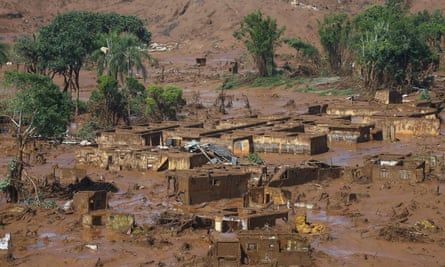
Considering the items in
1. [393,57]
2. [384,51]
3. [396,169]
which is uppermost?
[384,51]

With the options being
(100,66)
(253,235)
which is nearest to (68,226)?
(253,235)

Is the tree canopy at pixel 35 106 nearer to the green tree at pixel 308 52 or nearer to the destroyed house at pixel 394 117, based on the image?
the destroyed house at pixel 394 117

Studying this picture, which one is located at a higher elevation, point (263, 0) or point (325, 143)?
point (263, 0)

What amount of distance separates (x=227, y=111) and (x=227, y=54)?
3509 cm

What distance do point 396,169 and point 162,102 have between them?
77.7 ft

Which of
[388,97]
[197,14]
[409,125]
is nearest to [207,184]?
[409,125]

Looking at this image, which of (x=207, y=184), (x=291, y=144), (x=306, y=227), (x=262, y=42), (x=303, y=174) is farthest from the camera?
(x=262, y=42)

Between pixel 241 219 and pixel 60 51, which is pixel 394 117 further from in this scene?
pixel 241 219

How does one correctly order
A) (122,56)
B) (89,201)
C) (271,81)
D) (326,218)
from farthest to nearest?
1. (271,81)
2. (122,56)
3. (89,201)
4. (326,218)

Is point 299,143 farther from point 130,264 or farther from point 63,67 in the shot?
point 63,67

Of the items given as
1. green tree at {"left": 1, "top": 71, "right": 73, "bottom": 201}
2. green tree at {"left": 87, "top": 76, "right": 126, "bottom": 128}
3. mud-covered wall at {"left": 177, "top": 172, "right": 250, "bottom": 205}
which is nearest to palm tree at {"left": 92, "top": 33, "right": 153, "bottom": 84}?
green tree at {"left": 87, "top": 76, "right": 126, "bottom": 128}

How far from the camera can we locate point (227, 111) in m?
55.2

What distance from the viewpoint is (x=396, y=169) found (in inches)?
1155

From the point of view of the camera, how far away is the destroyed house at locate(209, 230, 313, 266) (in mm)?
20484
